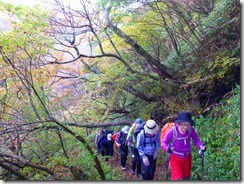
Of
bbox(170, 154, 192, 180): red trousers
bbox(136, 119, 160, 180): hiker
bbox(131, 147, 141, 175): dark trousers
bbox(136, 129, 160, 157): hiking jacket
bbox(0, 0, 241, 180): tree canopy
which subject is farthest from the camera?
bbox(131, 147, 141, 175): dark trousers

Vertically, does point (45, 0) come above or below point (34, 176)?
above

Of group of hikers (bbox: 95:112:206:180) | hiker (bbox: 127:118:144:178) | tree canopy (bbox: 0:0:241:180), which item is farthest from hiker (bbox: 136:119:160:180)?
tree canopy (bbox: 0:0:241:180)

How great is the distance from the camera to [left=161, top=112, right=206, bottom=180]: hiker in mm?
4707

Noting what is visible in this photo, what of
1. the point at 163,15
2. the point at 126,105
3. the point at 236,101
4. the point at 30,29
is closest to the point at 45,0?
the point at 30,29

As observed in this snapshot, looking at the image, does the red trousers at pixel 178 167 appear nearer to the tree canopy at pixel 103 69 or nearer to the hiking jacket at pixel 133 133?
the hiking jacket at pixel 133 133

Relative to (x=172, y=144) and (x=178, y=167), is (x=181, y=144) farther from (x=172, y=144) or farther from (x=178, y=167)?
(x=178, y=167)

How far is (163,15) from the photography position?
28.6 feet

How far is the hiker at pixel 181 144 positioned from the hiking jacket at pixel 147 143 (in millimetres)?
658

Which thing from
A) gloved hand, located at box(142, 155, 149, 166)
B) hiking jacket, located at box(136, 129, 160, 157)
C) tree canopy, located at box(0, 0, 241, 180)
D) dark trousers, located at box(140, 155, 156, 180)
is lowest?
dark trousers, located at box(140, 155, 156, 180)

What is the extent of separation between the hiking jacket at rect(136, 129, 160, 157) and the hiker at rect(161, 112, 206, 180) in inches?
25.9

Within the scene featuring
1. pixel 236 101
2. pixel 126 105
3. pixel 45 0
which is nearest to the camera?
pixel 236 101

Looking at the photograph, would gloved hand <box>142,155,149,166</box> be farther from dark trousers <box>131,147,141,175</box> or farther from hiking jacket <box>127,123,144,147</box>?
dark trousers <box>131,147,141,175</box>

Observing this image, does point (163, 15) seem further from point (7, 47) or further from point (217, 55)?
point (7, 47)

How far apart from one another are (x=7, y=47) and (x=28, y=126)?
1.59m
